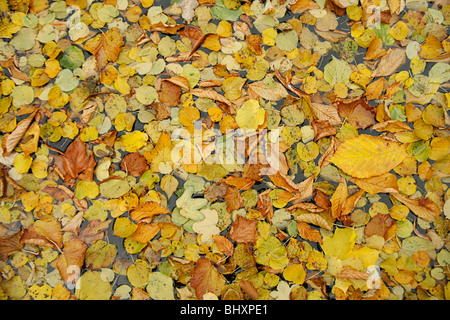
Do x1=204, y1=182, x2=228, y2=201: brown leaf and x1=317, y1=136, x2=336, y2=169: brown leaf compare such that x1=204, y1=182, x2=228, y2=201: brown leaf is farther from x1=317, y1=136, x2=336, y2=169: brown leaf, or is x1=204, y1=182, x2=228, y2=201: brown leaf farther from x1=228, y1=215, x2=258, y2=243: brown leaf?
x1=317, y1=136, x2=336, y2=169: brown leaf

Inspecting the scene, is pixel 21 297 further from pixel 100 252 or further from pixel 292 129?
pixel 292 129

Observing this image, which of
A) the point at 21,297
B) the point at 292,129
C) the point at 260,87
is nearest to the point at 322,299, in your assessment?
the point at 292,129

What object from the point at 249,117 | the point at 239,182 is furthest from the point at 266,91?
the point at 239,182

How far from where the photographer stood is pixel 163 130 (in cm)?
114

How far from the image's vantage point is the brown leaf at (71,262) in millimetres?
1113

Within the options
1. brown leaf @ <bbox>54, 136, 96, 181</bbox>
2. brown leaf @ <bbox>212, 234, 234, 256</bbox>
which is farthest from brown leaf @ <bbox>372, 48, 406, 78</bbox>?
brown leaf @ <bbox>54, 136, 96, 181</bbox>

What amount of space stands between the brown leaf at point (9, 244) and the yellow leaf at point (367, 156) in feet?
3.65

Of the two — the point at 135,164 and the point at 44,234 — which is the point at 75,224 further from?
the point at 135,164

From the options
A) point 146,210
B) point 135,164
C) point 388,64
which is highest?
point 388,64

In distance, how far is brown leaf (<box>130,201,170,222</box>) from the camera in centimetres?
112

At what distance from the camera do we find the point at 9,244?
1.12 m

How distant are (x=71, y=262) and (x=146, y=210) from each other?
1.01 feet

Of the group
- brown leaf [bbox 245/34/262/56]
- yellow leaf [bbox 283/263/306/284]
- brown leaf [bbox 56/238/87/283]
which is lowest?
yellow leaf [bbox 283/263/306/284]

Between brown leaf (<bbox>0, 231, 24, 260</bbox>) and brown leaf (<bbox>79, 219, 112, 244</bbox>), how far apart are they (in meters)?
0.21
